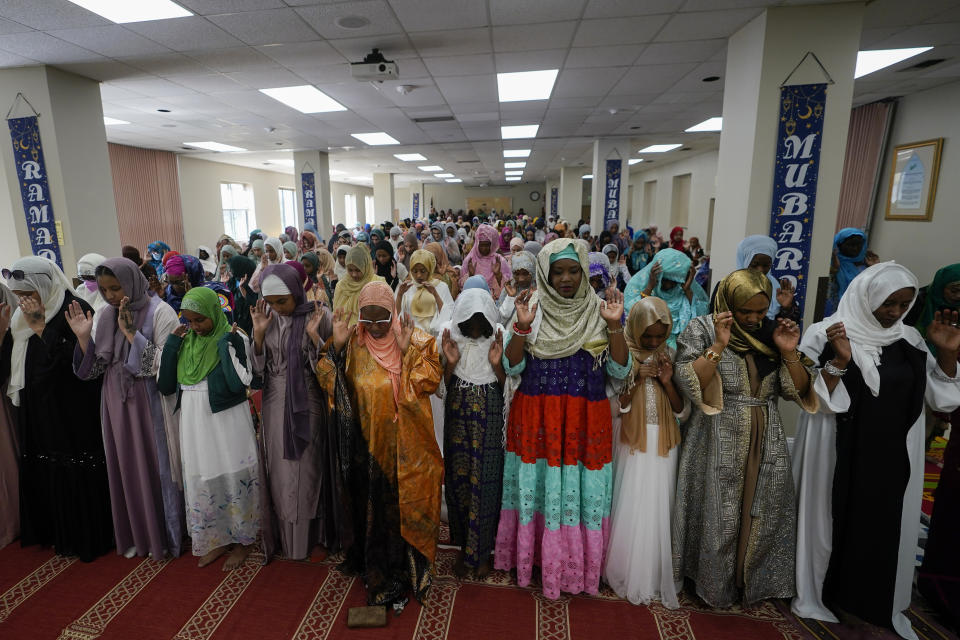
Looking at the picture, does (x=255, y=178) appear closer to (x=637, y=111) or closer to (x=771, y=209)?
(x=637, y=111)

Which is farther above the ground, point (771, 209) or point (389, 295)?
point (771, 209)

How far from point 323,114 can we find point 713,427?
24.9ft

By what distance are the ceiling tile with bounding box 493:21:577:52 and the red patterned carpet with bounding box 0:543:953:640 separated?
446 cm

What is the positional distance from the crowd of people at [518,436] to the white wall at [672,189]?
9.74 meters

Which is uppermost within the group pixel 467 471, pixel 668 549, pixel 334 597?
pixel 467 471

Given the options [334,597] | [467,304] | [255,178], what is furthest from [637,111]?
[255,178]

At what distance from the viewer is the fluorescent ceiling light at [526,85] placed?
567 centimetres

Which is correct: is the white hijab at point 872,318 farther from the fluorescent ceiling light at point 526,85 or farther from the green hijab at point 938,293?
the fluorescent ceiling light at point 526,85

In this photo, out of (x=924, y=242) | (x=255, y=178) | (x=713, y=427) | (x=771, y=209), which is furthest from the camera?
(x=255, y=178)

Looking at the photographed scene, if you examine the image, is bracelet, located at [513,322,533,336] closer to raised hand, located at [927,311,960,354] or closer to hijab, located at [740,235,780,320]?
raised hand, located at [927,311,960,354]

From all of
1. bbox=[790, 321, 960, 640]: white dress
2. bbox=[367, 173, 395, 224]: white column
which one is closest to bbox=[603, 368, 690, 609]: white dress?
bbox=[790, 321, 960, 640]: white dress

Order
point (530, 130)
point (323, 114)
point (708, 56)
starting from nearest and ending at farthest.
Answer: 1. point (708, 56)
2. point (323, 114)
3. point (530, 130)

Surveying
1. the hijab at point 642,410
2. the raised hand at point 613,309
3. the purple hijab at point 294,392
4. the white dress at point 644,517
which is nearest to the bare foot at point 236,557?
the purple hijab at point 294,392

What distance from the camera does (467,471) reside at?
240 centimetres
